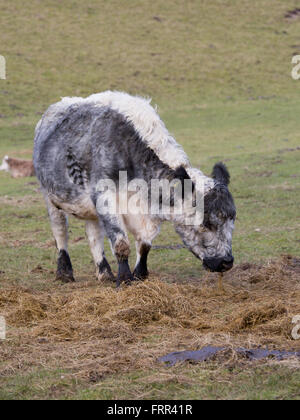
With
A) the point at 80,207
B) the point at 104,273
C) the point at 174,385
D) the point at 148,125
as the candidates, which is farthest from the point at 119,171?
the point at 174,385

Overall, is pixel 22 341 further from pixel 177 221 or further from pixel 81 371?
pixel 177 221

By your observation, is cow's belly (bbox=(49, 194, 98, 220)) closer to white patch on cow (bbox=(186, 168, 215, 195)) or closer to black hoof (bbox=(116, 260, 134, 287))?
black hoof (bbox=(116, 260, 134, 287))

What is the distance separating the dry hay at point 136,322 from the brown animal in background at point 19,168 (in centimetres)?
1235

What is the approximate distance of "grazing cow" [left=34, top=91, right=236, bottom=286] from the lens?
794 cm

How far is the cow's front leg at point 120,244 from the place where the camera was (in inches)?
335

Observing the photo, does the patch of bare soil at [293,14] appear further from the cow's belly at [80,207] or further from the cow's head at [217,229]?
the cow's head at [217,229]

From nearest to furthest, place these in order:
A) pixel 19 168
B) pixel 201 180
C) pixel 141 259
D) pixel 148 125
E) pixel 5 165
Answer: pixel 201 180, pixel 148 125, pixel 141 259, pixel 19 168, pixel 5 165

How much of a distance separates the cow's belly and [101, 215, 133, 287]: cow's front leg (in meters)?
0.55

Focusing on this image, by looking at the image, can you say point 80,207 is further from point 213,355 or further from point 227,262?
point 213,355

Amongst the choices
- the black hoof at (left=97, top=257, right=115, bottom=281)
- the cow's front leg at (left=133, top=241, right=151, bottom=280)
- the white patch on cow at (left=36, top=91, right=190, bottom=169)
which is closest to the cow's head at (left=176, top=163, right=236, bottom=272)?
the white patch on cow at (left=36, top=91, right=190, bottom=169)

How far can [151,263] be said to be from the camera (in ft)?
34.9

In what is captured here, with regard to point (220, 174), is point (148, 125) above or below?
above

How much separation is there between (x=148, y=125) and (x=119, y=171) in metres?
0.63

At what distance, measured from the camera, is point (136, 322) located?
688cm
